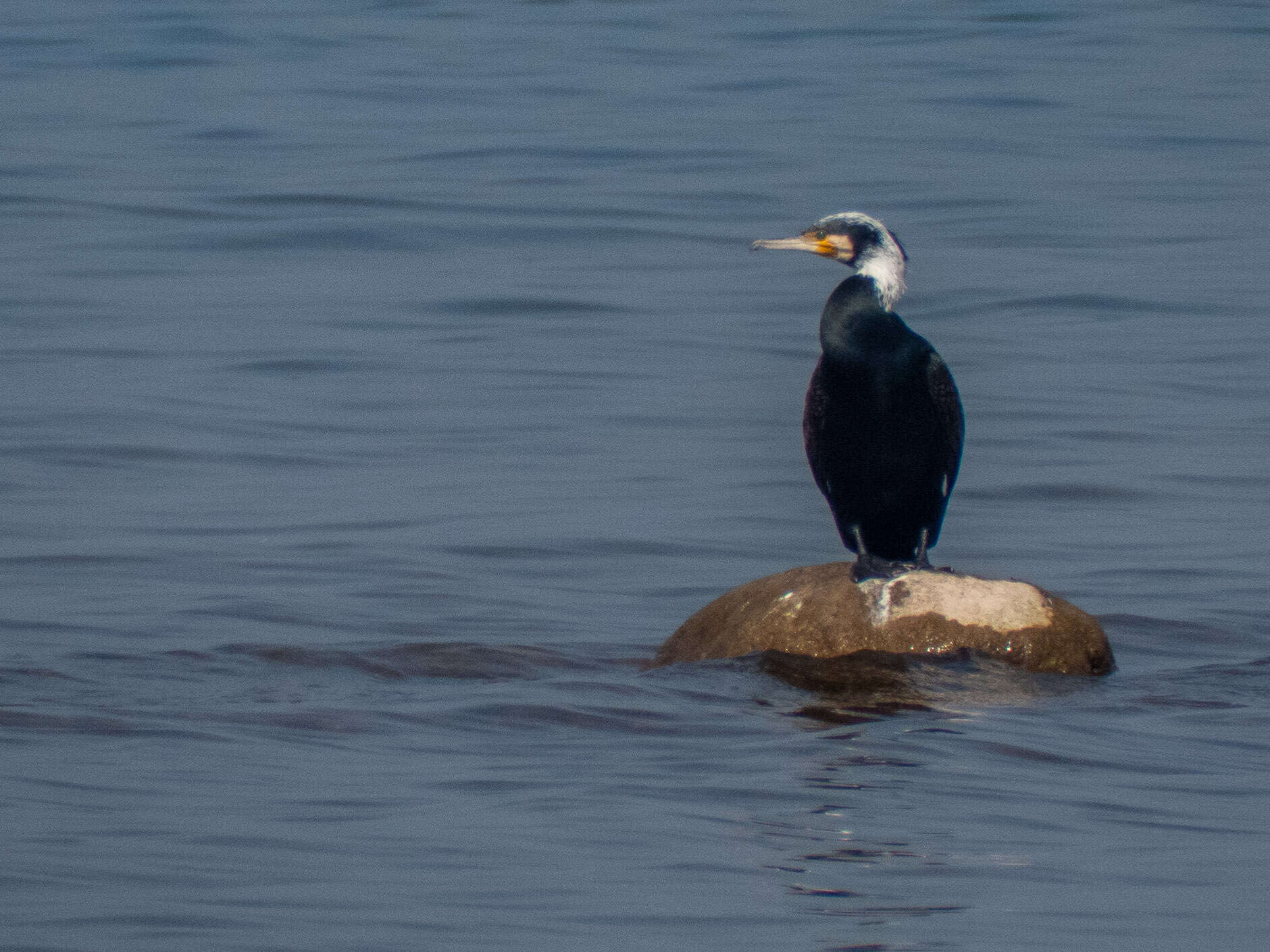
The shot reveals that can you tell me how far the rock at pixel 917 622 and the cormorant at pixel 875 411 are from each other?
0.47 feet

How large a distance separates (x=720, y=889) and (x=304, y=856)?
89 cm

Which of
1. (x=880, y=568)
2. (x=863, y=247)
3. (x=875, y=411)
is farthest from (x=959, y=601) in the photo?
(x=863, y=247)

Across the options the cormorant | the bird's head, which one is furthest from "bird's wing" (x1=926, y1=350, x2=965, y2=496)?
the bird's head

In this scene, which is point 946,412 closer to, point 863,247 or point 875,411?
point 875,411

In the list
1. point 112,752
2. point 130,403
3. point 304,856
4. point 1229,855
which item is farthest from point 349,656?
point 130,403

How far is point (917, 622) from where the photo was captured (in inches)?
285

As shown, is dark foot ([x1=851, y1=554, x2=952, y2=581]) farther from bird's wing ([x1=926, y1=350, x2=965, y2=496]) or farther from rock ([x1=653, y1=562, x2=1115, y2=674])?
bird's wing ([x1=926, y1=350, x2=965, y2=496])

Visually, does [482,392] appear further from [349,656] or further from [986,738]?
[986,738]

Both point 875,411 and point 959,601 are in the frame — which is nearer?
point 959,601

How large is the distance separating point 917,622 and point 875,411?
27.2 inches

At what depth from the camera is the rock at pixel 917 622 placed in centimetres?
725

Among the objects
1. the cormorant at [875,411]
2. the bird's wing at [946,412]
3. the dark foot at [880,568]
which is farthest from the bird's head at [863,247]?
the dark foot at [880,568]

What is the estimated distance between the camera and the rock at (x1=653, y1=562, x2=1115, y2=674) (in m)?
7.25

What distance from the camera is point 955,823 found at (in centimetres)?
566
